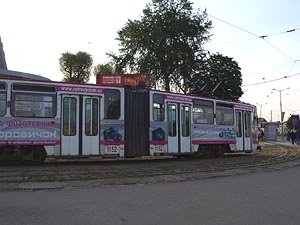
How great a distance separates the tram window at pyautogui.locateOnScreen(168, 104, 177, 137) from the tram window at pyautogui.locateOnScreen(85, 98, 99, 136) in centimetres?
350

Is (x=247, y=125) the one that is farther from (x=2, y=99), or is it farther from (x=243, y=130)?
(x=2, y=99)

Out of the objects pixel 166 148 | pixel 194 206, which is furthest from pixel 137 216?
Answer: pixel 166 148

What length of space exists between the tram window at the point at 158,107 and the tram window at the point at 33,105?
14.2 feet

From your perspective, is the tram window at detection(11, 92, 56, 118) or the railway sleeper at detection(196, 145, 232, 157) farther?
the railway sleeper at detection(196, 145, 232, 157)

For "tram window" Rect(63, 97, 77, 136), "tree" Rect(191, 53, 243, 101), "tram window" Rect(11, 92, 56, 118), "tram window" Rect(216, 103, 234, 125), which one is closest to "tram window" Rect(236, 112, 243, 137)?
"tram window" Rect(216, 103, 234, 125)

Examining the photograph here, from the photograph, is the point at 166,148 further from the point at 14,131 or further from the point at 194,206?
the point at 194,206

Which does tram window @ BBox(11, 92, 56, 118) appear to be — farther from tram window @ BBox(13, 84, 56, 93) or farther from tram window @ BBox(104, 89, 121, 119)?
tram window @ BBox(104, 89, 121, 119)

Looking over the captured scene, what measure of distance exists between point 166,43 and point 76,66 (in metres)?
42.5

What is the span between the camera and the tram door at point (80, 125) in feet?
45.0

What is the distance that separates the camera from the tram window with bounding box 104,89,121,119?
48.0 ft

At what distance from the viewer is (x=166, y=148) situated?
16.2 metres

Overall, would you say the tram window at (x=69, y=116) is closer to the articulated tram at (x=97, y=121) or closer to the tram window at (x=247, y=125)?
the articulated tram at (x=97, y=121)

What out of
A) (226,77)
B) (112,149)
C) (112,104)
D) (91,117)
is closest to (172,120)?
(112,104)

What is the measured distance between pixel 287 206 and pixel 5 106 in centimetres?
963
